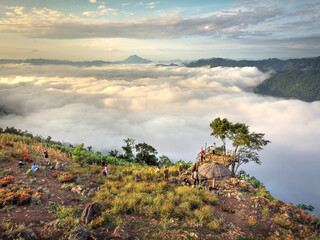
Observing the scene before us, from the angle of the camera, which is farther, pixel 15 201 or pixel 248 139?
pixel 248 139

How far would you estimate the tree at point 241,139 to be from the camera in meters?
28.0

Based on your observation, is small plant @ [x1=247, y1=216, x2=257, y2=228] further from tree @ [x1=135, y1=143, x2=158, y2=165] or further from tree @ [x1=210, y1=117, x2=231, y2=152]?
tree @ [x1=135, y1=143, x2=158, y2=165]

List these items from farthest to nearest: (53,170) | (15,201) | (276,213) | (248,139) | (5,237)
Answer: (248,139), (53,170), (276,213), (15,201), (5,237)

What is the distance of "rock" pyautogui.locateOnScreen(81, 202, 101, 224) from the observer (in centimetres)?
915

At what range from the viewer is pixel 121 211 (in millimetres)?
10953

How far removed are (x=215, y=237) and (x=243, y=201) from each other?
6579 mm

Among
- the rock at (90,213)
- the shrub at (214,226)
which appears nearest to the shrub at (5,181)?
the rock at (90,213)

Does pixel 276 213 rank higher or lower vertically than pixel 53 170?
lower

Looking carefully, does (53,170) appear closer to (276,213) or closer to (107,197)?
(107,197)

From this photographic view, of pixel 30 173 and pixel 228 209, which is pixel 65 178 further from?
pixel 228 209

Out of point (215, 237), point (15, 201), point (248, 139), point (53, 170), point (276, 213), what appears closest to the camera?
point (215, 237)

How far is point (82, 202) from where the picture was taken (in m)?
11.8

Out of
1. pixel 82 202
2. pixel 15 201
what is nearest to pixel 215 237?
pixel 82 202

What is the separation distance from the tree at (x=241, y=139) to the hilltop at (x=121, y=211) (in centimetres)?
1146
